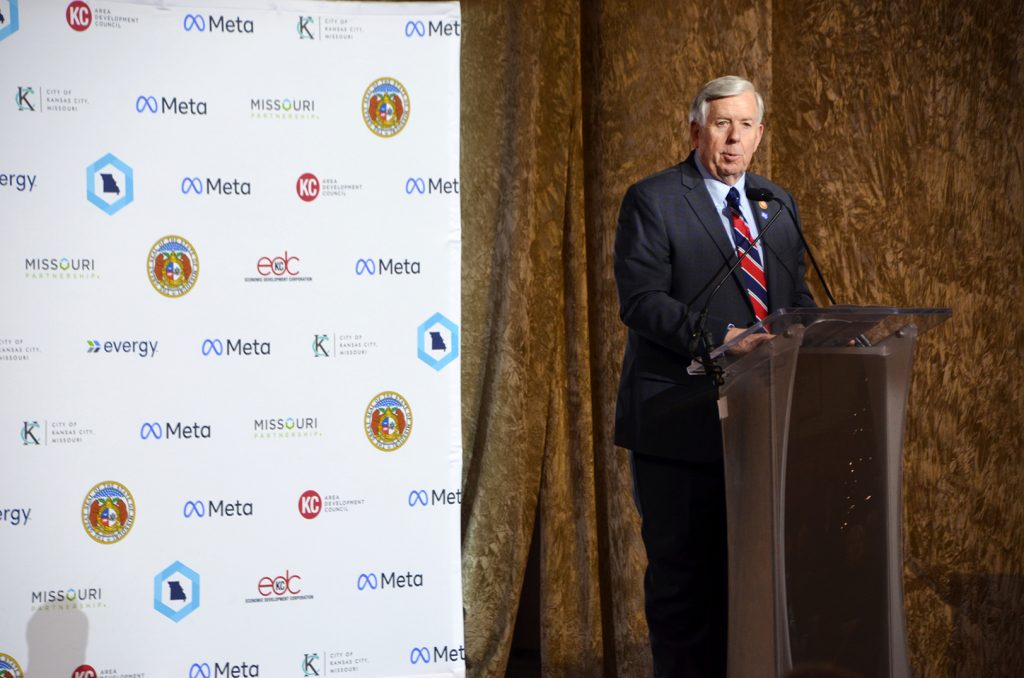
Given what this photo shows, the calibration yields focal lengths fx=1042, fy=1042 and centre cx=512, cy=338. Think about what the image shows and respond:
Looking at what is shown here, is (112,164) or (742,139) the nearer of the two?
(742,139)

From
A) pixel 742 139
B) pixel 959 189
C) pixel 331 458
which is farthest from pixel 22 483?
pixel 959 189

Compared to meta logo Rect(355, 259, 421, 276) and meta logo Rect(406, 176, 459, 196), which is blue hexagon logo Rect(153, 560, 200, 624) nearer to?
meta logo Rect(355, 259, 421, 276)

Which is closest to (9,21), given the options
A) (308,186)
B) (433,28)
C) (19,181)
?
(19,181)

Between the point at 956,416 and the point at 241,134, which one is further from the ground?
the point at 241,134

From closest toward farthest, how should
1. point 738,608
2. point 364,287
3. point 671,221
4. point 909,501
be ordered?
point 738,608 → point 671,221 → point 364,287 → point 909,501

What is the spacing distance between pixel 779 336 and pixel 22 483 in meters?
2.46

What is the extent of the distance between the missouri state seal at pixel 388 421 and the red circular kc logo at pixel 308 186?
70cm

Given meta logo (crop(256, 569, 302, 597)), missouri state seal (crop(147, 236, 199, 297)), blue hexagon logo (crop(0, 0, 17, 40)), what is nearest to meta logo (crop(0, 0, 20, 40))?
blue hexagon logo (crop(0, 0, 17, 40))

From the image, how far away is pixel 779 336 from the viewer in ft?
6.57

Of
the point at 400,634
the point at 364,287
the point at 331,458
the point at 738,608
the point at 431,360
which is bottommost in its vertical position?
the point at 400,634

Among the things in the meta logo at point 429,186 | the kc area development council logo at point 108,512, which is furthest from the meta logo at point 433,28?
the kc area development council logo at point 108,512

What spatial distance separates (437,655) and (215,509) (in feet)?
2.88

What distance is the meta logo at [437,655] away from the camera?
3473mm

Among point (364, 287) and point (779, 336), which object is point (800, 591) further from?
point (364, 287)
